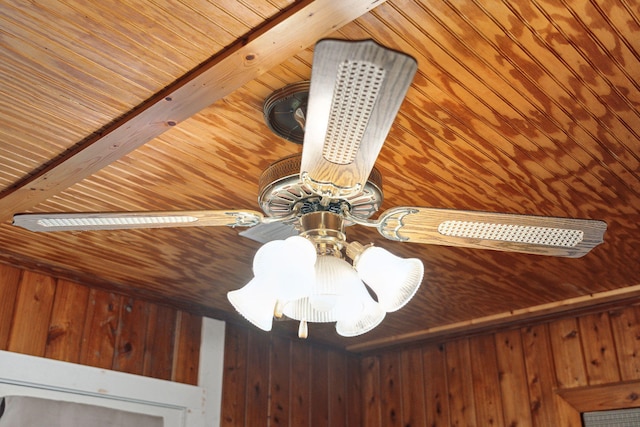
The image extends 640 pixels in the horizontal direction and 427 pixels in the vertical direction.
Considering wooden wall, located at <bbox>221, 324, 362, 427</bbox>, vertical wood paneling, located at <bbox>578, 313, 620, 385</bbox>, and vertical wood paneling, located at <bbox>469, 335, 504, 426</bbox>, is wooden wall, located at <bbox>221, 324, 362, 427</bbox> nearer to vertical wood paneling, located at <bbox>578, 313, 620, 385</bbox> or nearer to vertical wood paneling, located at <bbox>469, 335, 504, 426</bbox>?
vertical wood paneling, located at <bbox>469, 335, 504, 426</bbox>

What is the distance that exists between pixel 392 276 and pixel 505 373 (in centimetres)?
218

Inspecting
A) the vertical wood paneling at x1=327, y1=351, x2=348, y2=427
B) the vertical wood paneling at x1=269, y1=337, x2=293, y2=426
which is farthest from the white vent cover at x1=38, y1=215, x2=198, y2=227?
the vertical wood paneling at x1=327, y1=351, x2=348, y2=427

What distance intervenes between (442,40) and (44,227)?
99cm

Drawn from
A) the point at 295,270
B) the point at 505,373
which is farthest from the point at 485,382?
the point at 295,270

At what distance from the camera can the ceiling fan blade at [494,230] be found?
55.6 inches

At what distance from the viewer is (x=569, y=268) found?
8.73 feet

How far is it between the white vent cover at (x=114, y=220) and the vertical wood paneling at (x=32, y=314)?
126cm

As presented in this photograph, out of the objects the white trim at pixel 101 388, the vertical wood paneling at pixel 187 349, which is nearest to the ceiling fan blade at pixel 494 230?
the white trim at pixel 101 388

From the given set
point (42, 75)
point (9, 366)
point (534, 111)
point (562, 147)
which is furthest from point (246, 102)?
point (9, 366)

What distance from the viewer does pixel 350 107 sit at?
109 cm

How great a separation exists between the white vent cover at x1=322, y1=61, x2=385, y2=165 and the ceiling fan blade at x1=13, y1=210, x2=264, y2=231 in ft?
1.13

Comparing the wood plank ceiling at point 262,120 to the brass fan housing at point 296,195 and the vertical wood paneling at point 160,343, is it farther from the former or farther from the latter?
the vertical wood paneling at point 160,343

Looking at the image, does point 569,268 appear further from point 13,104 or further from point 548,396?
point 13,104

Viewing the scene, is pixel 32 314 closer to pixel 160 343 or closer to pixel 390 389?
pixel 160 343
